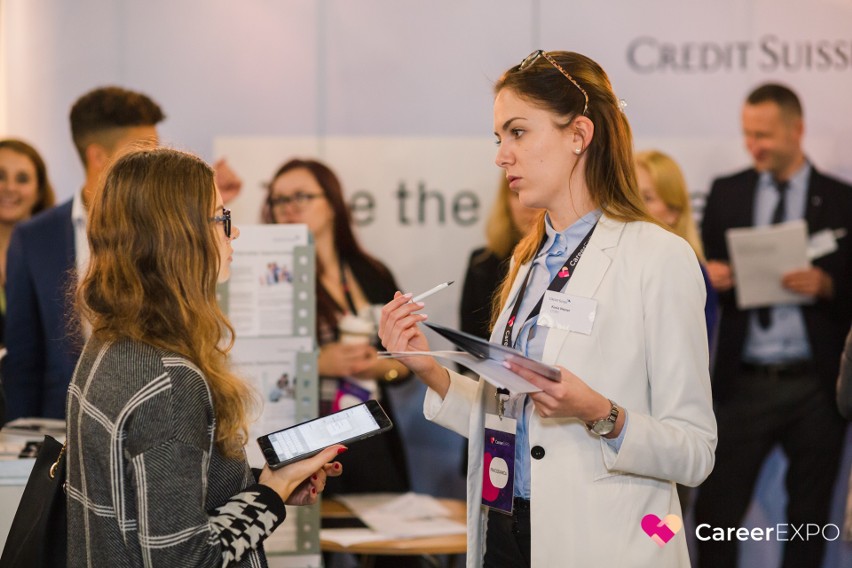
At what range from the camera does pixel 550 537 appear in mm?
1907

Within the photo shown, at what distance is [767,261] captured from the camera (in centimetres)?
419

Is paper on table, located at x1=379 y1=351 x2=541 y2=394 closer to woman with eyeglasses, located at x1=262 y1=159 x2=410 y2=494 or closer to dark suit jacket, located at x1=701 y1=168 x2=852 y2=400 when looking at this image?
woman with eyeglasses, located at x1=262 y1=159 x2=410 y2=494

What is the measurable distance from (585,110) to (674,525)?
901 millimetres

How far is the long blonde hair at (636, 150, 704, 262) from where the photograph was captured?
4.23 metres

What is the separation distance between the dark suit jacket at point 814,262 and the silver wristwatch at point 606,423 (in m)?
2.65

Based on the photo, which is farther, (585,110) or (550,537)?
(585,110)

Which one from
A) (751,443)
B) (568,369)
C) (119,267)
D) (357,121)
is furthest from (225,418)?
(751,443)

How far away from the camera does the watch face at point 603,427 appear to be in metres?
1.84

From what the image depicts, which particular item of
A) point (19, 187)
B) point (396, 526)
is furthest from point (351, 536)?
point (19, 187)

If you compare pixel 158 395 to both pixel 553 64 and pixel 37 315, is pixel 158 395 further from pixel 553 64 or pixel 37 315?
pixel 37 315

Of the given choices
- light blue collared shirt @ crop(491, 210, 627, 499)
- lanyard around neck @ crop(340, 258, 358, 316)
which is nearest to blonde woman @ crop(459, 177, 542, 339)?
lanyard around neck @ crop(340, 258, 358, 316)

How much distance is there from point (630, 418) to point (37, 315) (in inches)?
103

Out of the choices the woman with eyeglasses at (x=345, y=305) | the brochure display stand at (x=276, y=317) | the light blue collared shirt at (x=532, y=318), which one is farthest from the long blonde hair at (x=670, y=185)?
the light blue collared shirt at (x=532, y=318)

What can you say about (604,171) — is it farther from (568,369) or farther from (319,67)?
(319,67)
